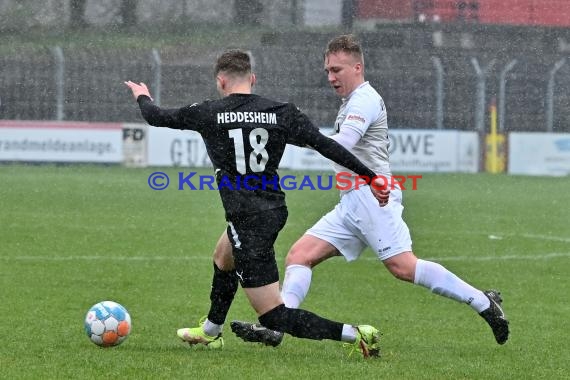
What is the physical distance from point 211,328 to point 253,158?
3.79 ft

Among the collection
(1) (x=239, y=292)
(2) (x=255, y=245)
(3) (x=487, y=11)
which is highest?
(3) (x=487, y=11)

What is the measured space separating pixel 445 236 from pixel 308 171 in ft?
31.0

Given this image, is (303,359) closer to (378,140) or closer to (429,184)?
(378,140)

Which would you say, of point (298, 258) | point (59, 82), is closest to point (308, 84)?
point (59, 82)

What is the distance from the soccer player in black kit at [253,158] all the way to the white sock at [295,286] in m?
0.68

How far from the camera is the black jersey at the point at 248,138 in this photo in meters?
5.80

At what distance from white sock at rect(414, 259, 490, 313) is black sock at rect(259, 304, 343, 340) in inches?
29.8

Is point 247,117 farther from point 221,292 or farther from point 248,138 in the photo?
→ point 221,292

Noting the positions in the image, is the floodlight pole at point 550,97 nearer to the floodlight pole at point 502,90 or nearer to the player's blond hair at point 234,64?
the floodlight pole at point 502,90

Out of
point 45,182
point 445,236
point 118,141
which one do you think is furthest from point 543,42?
point 445,236

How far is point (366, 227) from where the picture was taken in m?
6.62

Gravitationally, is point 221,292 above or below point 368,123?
below

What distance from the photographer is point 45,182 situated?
1941cm

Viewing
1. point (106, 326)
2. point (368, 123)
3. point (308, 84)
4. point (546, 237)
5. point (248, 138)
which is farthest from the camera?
point (308, 84)
